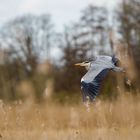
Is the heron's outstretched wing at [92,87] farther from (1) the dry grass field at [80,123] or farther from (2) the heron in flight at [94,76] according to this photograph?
(1) the dry grass field at [80,123]

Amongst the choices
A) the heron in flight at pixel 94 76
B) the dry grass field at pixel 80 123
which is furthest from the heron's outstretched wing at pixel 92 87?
the dry grass field at pixel 80 123

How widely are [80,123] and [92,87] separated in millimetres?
1588

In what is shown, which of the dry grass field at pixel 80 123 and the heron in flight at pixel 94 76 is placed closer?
the heron in flight at pixel 94 76

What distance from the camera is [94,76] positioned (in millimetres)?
3549

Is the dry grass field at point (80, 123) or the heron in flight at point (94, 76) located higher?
the heron in flight at point (94, 76)

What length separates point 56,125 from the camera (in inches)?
222

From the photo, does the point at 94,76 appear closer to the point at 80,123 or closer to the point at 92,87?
the point at 92,87

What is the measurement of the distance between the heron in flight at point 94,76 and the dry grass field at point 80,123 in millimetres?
582

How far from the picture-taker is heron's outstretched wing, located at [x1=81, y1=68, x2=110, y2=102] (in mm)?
3562

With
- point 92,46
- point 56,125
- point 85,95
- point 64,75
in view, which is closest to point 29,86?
point 56,125

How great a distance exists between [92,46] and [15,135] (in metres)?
13.6

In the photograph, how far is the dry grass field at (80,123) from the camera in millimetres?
4523

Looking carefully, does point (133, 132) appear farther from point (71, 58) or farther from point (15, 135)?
point (71, 58)

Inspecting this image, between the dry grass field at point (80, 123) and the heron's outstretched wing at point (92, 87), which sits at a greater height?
the heron's outstretched wing at point (92, 87)
